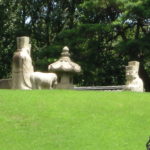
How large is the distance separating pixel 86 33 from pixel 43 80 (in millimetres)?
11196

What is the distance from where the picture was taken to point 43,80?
1783cm

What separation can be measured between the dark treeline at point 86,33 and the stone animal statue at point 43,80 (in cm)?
987

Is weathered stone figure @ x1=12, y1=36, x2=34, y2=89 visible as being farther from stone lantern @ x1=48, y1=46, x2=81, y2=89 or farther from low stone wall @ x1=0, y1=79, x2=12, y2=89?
stone lantern @ x1=48, y1=46, x2=81, y2=89

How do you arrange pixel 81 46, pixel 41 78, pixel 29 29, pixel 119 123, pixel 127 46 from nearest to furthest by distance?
pixel 119 123 → pixel 41 78 → pixel 127 46 → pixel 81 46 → pixel 29 29

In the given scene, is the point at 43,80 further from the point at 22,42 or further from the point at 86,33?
the point at 86,33

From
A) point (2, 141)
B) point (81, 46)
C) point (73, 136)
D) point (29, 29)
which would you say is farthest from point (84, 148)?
point (29, 29)

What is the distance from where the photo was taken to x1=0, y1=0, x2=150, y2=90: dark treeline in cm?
2761

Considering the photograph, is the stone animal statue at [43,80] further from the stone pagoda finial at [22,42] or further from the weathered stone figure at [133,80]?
the weathered stone figure at [133,80]

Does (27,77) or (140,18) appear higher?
(140,18)

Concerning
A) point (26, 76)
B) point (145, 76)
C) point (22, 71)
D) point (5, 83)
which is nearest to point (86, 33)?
point (145, 76)

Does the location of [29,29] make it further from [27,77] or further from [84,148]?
[84,148]

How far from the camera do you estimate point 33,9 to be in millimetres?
35281

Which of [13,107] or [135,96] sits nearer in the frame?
[13,107]

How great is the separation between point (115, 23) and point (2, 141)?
1711cm
